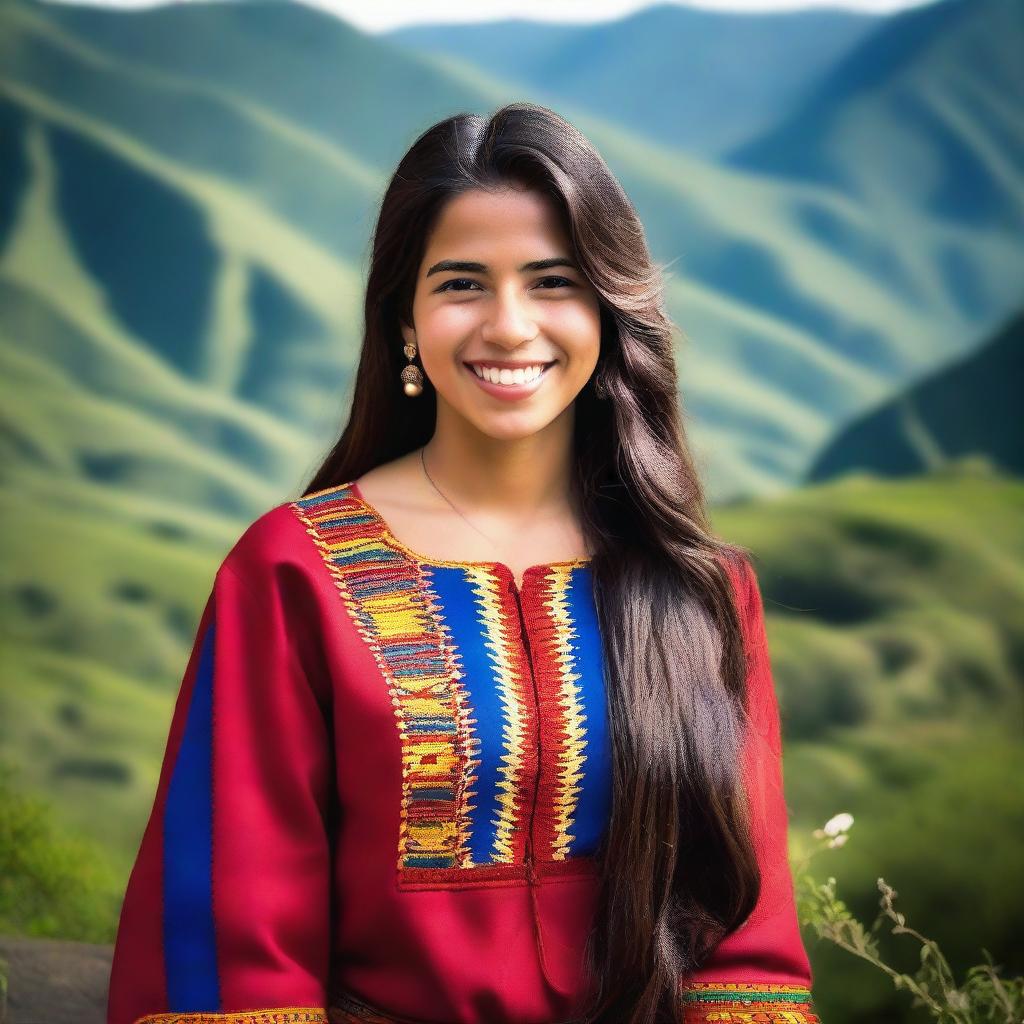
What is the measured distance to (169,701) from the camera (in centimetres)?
403

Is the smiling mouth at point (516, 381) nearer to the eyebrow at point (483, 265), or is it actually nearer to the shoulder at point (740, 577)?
the eyebrow at point (483, 265)

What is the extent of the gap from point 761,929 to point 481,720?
479mm

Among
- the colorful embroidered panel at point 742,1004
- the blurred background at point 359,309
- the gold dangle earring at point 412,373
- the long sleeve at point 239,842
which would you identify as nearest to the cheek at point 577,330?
the gold dangle earring at point 412,373

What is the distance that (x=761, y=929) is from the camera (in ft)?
6.68

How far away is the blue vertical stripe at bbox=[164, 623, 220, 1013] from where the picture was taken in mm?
1840

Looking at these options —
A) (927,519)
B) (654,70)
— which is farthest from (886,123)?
(927,519)

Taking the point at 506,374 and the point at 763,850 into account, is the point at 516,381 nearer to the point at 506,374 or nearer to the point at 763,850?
the point at 506,374

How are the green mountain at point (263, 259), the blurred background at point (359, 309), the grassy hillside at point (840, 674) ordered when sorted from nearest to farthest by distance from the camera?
the grassy hillside at point (840, 674) < the blurred background at point (359, 309) < the green mountain at point (263, 259)

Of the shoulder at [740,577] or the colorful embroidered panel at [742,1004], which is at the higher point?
the shoulder at [740,577]

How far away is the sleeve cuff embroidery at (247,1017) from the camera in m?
1.82

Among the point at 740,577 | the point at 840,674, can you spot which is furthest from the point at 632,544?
the point at 840,674

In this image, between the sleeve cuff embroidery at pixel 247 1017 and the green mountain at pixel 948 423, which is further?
the green mountain at pixel 948 423

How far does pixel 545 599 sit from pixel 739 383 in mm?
2281

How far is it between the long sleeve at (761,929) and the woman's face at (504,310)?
418 mm
